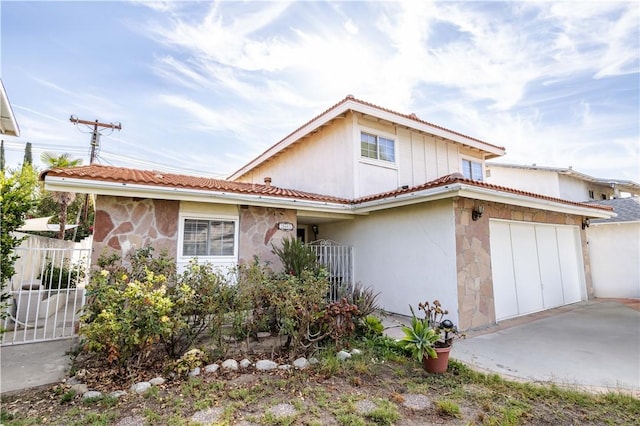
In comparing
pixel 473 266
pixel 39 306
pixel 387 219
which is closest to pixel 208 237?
pixel 39 306

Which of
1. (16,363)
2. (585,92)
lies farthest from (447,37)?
(16,363)

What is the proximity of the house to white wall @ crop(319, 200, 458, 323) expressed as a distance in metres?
0.04

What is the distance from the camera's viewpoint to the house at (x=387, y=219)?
313 inches

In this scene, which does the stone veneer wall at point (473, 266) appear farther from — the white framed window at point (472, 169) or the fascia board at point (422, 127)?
the white framed window at point (472, 169)

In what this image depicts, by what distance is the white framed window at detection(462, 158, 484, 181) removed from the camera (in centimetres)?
1628

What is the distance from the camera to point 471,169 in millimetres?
16672

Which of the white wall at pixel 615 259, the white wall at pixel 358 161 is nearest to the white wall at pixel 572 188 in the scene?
the white wall at pixel 615 259

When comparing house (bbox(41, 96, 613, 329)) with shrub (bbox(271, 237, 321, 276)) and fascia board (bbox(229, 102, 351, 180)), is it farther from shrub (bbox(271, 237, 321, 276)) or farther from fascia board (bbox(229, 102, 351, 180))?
shrub (bbox(271, 237, 321, 276))

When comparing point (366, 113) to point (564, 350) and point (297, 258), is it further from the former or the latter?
point (564, 350)

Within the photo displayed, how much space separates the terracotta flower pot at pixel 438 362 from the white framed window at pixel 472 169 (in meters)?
12.9

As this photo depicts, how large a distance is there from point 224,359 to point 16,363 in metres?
4.16

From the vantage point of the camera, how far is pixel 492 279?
896 cm

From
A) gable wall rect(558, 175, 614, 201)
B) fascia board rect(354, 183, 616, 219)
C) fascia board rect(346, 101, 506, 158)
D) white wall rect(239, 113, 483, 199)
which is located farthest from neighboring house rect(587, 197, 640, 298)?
white wall rect(239, 113, 483, 199)

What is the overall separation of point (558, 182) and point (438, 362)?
70.3ft
